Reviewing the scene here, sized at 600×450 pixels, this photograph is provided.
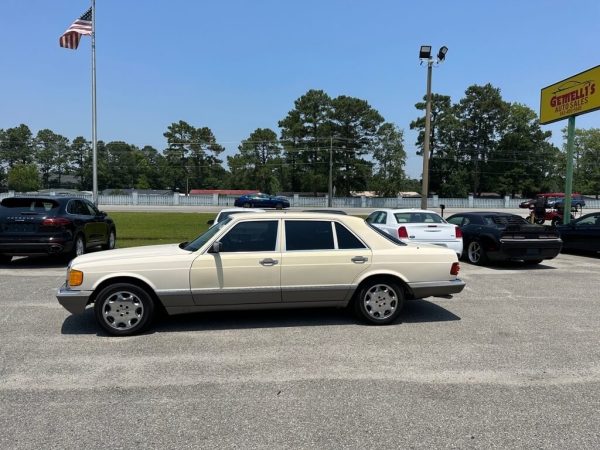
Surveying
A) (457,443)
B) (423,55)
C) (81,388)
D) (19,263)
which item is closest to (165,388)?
(81,388)

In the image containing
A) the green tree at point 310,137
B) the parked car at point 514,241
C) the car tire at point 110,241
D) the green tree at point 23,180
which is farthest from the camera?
the green tree at point 23,180

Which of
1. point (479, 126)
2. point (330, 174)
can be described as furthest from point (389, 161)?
point (479, 126)

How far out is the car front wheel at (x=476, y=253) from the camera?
11648 millimetres

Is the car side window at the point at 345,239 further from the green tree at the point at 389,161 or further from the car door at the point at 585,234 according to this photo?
the green tree at the point at 389,161

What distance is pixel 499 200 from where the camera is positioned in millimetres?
67062

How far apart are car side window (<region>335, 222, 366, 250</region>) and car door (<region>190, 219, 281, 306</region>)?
2.69 ft

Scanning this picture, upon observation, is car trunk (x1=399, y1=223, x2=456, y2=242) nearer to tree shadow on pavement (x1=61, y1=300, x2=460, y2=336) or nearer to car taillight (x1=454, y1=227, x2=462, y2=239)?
car taillight (x1=454, y1=227, x2=462, y2=239)

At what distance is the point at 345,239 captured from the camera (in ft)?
20.0

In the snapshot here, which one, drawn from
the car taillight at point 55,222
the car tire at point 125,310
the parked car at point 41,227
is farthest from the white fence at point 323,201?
the car tire at point 125,310

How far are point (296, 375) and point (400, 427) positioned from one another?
4.17ft

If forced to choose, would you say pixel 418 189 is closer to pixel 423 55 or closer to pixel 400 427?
pixel 423 55

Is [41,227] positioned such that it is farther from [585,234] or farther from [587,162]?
[587,162]

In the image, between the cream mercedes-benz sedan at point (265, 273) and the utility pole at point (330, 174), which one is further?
the utility pole at point (330, 174)

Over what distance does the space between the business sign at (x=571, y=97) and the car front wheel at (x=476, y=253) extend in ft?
30.9
